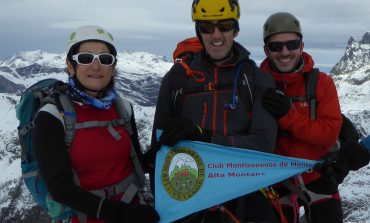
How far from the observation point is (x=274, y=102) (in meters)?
8.61

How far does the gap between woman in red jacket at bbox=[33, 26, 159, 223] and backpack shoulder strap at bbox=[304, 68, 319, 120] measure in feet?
12.7

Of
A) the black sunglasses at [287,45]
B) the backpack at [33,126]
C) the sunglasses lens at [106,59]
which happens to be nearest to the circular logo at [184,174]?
the backpack at [33,126]

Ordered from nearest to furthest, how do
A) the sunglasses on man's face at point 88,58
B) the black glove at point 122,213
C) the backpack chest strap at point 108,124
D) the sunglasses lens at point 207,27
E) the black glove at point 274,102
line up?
the black glove at point 122,213, the backpack chest strap at point 108,124, the sunglasses on man's face at point 88,58, the black glove at point 274,102, the sunglasses lens at point 207,27

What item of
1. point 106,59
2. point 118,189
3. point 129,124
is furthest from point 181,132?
point 106,59

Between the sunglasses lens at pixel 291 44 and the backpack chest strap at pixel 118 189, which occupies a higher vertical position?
the sunglasses lens at pixel 291 44

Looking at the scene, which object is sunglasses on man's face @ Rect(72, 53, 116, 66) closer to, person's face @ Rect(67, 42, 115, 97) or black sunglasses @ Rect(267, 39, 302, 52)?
person's face @ Rect(67, 42, 115, 97)

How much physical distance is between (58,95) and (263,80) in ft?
13.0

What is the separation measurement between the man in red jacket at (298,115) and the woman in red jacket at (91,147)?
3.05 m

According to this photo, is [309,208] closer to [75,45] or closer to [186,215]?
[186,215]

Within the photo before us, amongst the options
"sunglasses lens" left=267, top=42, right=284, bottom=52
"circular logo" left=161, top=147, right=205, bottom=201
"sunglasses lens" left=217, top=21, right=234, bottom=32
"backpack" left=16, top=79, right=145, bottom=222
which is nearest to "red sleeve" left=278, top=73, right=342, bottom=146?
"sunglasses lens" left=267, top=42, right=284, bottom=52

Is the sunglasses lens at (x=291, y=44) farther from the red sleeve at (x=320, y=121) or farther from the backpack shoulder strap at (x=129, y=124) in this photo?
the backpack shoulder strap at (x=129, y=124)

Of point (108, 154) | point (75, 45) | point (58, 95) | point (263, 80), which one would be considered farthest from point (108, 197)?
point (263, 80)

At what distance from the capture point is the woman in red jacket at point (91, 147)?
770 cm

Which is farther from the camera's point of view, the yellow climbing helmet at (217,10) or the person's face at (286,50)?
the person's face at (286,50)
